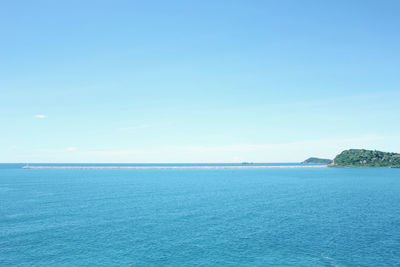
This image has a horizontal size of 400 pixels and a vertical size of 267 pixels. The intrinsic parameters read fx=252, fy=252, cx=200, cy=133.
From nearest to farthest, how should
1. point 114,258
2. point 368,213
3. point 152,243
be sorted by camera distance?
1. point 114,258
2. point 152,243
3. point 368,213

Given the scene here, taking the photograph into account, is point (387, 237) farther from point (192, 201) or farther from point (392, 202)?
point (192, 201)

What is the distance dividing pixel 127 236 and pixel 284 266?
31261 millimetres

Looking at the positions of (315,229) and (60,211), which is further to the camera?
(60,211)

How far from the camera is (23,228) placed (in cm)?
5734

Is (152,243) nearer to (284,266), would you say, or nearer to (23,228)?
(284,266)

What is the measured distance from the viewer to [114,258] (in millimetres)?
41906

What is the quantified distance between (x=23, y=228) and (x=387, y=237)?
7844 cm

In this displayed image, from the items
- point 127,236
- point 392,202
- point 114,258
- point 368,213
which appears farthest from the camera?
point 392,202

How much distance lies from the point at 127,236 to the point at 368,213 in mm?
65398

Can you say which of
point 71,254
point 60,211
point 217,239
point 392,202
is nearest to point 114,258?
point 71,254

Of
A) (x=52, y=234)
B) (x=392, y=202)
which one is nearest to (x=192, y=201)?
(x=52, y=234)

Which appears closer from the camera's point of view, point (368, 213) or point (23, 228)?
point (23, 228)

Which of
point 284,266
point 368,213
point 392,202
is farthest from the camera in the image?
point 392,202

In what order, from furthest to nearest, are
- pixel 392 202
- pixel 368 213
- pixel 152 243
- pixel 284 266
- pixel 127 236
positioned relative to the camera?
pixel 392 202, pixel 368 213, pixel 127 236, pixel 152 243, pixel 284 266
